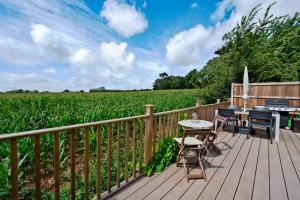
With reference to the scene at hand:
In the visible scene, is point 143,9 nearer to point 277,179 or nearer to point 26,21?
point 26,21

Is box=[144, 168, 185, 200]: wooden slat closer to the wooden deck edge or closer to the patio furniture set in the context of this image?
the patio furniture set

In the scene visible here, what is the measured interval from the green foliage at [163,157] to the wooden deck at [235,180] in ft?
0.39

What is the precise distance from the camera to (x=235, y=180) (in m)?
2.81

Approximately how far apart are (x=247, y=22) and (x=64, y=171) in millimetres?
11081

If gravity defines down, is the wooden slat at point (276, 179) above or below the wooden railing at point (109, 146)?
below

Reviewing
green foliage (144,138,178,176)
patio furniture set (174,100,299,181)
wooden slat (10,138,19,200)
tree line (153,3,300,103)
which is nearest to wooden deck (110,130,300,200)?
green foliage (144,138,178,176)

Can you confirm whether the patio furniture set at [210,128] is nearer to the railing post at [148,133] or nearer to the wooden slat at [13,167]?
the railing post at [148,133]

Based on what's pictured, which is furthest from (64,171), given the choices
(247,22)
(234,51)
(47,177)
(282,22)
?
(282,22)

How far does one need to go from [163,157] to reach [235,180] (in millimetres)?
1227

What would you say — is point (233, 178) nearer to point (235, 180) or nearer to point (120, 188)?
point (235, 180)

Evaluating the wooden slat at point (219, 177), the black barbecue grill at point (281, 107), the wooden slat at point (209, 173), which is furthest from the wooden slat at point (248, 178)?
the black barbecue grill at point (281, 107)

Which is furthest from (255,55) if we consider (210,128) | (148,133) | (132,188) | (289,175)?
(132,188)

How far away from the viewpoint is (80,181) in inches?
122

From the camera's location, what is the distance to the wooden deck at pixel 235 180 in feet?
7.93
